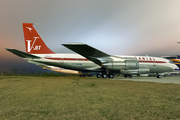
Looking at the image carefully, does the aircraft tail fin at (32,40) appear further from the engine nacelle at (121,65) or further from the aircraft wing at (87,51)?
the engine nacelle at (121,65)

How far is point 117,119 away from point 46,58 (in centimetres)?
1169

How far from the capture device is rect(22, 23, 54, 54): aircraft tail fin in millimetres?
12094

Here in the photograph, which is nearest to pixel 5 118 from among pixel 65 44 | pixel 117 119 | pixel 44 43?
pixel 117 119

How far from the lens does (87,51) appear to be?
967 cm

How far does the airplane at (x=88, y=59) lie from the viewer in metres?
10.8

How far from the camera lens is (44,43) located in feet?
41.6

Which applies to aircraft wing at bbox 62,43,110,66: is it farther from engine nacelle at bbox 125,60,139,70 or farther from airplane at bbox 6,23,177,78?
engine nacelle at bbox 125,60,139,70

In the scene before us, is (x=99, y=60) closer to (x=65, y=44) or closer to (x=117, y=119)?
(x=65, y=44)

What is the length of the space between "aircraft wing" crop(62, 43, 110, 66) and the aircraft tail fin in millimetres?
5432

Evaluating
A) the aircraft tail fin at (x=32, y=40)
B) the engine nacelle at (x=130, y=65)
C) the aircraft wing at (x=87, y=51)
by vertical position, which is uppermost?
the aircraft tail fin at (x=32, y=40)

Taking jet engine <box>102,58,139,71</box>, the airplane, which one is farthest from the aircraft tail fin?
jet engine <box>102,58,139,71</box>

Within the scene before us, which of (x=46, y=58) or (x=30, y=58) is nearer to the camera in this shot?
(x=30, y=58)

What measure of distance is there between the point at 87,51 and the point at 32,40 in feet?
24.1

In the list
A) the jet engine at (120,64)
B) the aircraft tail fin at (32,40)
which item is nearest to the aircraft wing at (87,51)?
the jet engine at (120,64)
